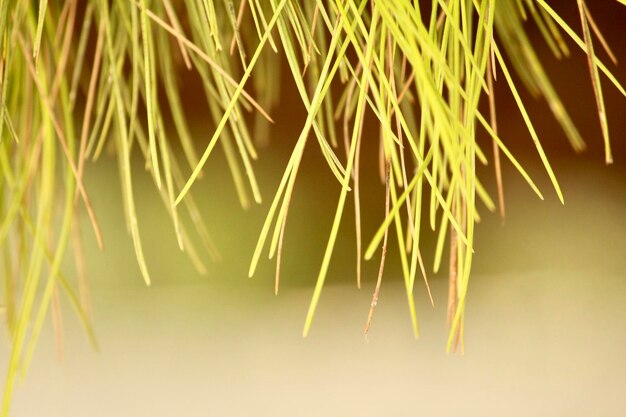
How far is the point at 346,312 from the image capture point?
1203 millimetres

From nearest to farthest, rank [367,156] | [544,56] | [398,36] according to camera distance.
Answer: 1. [398,36]
2. [544,56]
3. [367,156]

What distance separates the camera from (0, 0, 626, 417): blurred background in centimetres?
109

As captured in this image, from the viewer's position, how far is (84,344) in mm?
1110

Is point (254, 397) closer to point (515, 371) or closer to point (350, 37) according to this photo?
point (515, 371)

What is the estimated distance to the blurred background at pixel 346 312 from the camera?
1092mm

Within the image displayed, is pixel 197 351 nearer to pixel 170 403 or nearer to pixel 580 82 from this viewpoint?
pixel 170 403

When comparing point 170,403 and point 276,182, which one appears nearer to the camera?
point 170,403

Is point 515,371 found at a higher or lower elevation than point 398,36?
lower

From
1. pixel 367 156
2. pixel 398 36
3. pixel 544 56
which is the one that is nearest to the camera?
pixel 398 36

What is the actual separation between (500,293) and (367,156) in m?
0.32

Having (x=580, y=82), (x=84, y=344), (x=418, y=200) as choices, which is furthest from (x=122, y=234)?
(x=418, y=200)

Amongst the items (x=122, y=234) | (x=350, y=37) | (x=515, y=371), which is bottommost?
(x=515, y=371)

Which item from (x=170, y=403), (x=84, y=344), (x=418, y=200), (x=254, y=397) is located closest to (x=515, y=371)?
(x=254, y=397)

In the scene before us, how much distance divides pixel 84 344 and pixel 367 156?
1.76 ft
